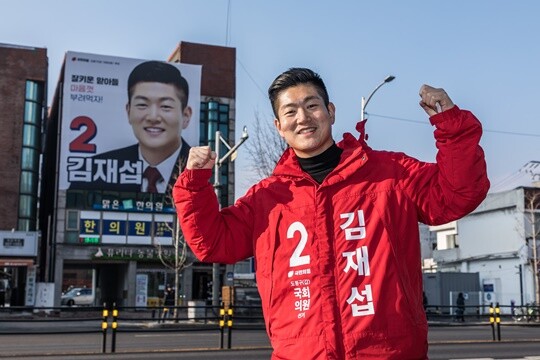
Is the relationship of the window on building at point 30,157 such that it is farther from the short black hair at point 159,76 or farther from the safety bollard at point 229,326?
the safety bollard at point 229,326

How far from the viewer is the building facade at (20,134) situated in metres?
50.1

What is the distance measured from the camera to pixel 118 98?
165ft

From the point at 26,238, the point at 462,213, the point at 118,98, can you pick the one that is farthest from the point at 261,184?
the point at 118,98

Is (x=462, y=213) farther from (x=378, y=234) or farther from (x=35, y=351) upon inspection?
(x=35, y=351)

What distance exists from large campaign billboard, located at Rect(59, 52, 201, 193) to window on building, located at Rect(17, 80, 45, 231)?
3.94 m

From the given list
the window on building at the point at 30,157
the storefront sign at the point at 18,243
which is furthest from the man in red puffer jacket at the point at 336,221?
the window on building at the point at 30,157

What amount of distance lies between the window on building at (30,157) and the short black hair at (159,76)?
24.7 ft

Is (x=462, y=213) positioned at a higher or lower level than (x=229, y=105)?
lower

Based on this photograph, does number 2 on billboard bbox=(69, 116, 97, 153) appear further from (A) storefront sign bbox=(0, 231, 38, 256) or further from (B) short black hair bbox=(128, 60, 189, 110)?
(A) storefront sign bbox=(0, 231, 38, 256)

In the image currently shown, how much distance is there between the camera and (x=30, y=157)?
5112 centimetres

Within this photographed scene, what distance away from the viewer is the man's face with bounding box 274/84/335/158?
2744 mm

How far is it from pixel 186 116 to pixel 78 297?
16.7 metres

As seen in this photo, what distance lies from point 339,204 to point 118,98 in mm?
49558

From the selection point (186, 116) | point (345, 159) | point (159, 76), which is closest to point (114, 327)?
point (345, 159)
